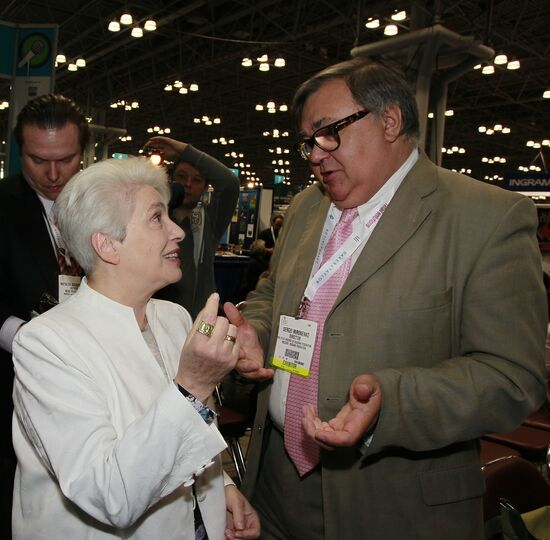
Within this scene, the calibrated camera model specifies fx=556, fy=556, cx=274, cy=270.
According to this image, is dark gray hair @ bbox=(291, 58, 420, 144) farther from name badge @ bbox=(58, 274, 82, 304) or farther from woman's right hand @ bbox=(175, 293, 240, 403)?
name badge @ bbox=(58, 274, 82, 304)

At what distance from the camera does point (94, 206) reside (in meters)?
1.56

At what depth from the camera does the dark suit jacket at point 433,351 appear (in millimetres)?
1367

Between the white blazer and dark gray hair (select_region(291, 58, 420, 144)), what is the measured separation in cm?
97

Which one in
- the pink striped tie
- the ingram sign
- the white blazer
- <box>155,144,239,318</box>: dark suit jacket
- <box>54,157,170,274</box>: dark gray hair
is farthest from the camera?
the ingram sign

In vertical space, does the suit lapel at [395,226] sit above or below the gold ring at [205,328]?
above

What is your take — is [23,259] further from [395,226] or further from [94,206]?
[395,226]

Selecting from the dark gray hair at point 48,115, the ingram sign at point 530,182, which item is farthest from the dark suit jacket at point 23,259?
the ingram sign at point 530,182

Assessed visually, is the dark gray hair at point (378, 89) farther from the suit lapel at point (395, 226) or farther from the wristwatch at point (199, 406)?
the wristwatch at point (199, 406)

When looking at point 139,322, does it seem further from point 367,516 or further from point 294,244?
point 367,516

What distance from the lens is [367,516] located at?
4.98ft

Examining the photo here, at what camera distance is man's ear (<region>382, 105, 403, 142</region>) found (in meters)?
1.73

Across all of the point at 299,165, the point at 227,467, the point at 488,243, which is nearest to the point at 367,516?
the point at 488,243

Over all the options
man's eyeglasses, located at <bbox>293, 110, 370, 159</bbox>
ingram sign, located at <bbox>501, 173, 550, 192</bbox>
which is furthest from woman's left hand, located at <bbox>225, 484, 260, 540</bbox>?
ingram sign, located at <bbox>501, 173, 550, 192</bbox>

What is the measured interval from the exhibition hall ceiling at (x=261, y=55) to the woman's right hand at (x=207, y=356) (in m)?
7.11
